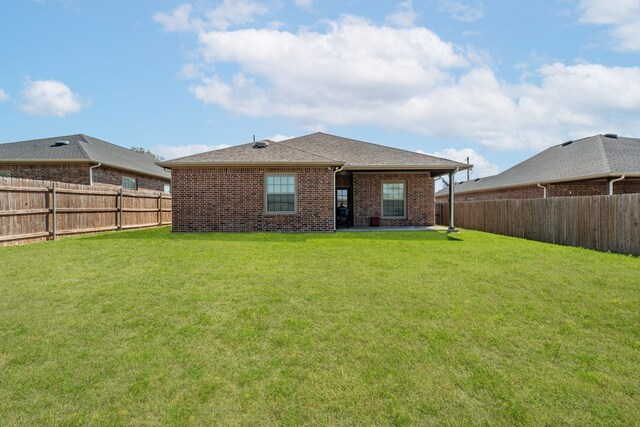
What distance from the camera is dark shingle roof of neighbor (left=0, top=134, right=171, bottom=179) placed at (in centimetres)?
1794

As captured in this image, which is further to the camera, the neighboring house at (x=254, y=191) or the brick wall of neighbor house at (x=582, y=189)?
the brick wall of neighbor house at (x=582, y=189)

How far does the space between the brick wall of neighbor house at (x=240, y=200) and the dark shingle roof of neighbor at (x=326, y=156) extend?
0.44 m

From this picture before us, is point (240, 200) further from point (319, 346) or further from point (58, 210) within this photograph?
point (319, 346)

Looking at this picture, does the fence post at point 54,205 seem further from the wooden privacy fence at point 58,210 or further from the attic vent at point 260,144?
the attic vent at point 260,144

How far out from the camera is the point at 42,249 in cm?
960

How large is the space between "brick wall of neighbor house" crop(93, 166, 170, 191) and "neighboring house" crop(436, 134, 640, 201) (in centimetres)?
2171

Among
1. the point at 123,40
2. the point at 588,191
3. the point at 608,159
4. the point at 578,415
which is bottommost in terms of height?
the point at 578,415

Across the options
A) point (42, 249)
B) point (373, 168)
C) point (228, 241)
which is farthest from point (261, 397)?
point (373, 168)

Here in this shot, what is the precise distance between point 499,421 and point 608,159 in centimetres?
1918

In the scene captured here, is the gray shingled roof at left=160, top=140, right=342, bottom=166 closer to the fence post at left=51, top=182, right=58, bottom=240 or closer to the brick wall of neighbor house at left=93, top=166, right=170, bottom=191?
the fence post at left=51, top=182, right=58, bottom=240

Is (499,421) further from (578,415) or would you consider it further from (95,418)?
(95,418)

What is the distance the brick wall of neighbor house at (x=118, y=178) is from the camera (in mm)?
18797

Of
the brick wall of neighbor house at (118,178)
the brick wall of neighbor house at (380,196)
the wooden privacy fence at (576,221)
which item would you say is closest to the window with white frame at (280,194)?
the brick wall of neighbor house at (380,196)

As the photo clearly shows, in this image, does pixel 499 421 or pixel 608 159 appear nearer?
pixel 499 421
